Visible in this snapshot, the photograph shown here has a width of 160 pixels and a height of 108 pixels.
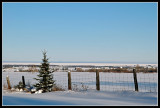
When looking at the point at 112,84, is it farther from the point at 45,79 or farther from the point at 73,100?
the point at 73,100

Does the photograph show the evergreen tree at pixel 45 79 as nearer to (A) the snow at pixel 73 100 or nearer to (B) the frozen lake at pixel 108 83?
(B) the frozen lake at pixel 108 83

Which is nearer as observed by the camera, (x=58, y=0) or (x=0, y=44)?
(x=0, y=44)

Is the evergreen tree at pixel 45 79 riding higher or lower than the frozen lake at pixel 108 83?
higher

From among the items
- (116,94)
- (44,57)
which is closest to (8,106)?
(116,94)

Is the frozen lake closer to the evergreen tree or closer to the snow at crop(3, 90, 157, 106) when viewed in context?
the evergreen tree

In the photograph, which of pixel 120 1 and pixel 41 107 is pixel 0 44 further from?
pixel 120 1

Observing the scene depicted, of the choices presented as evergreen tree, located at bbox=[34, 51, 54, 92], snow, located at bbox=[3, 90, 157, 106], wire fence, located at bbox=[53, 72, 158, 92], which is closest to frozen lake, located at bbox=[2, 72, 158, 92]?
wire fence, located at bbox=[53, 72, 158, 92]

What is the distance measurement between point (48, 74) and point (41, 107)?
984 cm

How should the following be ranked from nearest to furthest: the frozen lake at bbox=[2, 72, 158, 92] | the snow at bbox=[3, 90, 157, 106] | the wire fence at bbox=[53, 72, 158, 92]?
1. the snow at bbox=[3, 90, 157, 106]
2. the wire fence at bbox=[53, 72, 158, 92]
3. the frozen lake at bbox=[2, 72, 158, 92]

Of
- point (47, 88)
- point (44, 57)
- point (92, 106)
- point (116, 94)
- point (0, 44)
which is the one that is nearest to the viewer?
point (92, 106)

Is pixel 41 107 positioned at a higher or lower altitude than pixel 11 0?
lower

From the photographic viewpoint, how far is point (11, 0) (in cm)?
895

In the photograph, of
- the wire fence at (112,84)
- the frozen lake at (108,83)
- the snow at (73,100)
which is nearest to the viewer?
the snow at (73,100)

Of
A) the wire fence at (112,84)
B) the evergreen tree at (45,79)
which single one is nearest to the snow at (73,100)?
the wire fence at (112,84)
